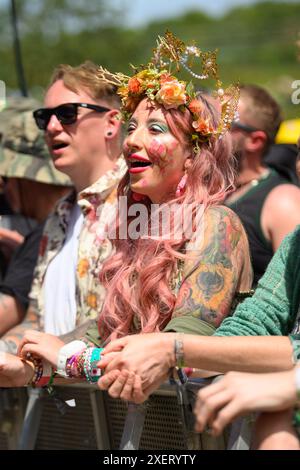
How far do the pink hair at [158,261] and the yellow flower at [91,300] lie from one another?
1.18ft

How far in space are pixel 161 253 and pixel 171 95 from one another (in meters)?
0.61

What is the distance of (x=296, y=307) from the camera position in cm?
305

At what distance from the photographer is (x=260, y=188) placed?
469cm

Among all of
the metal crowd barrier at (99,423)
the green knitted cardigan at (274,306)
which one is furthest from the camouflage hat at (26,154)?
the green knitted cardigan at (274,306)

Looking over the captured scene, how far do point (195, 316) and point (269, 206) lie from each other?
1.45 metres

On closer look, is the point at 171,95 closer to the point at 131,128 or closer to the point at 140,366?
the point at 131,128

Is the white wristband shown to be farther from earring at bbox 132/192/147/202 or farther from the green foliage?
the green foliage

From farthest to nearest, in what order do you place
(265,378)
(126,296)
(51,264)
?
(51,264), (126,296), (265,378)

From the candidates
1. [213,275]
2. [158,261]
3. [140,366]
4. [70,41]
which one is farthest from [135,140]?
[70,41]

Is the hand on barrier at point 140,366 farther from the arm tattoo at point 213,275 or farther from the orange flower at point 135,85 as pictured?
the orange flower at point 135,85

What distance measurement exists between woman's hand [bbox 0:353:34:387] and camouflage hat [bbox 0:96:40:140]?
258cm

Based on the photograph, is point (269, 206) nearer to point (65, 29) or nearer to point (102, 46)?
point (65, 29)

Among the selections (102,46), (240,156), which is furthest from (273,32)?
(240,156)

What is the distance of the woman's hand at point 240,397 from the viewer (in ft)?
7.83
